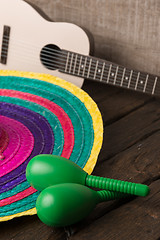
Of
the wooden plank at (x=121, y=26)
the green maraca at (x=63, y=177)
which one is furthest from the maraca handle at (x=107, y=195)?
the wooden plank at (x=121, y=26)

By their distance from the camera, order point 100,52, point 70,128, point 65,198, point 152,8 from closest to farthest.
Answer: point 65,198
point 70,128
point 152,8
point 100,52

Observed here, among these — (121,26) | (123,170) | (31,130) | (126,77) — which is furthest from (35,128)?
(121,26)

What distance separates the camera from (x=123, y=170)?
2.49 feet

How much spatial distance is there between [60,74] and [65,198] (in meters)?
0.54

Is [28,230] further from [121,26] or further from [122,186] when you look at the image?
[121,26]

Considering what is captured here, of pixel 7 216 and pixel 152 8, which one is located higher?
pixel 152 8

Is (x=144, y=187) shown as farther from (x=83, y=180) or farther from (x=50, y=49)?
(x=50, y=49)

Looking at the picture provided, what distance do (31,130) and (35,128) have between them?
0.5 inches

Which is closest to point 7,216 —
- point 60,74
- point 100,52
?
point 60,74

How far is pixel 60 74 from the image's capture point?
106cm

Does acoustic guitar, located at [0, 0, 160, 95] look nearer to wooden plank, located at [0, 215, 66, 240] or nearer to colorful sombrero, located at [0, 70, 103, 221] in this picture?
colorful sombrero, located at [0, 70, 103, 221]

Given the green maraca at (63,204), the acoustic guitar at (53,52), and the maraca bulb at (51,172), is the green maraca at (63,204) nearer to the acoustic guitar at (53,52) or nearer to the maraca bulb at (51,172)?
the maraca bulb at (51,172)

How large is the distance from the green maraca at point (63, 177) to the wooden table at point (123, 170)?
54mm

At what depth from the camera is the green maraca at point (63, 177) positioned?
0.62m
